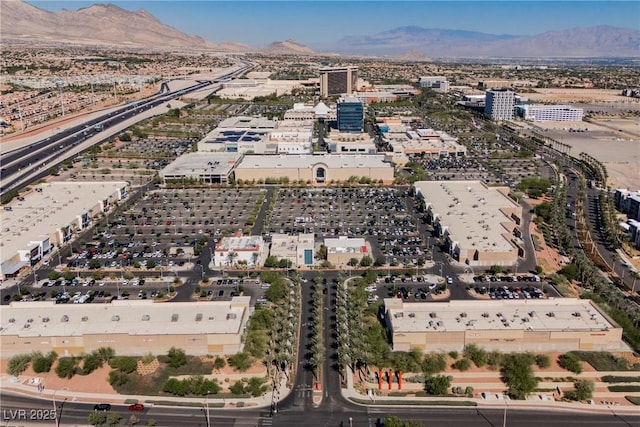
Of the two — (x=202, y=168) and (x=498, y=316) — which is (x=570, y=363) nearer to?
(x=498, y=316)

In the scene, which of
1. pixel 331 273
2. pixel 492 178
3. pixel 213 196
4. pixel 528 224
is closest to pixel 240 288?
pixel 331 273

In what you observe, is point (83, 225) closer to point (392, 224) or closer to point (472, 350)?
point (392, 224)

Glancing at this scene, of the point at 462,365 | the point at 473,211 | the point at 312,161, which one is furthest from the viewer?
the point at 312,161

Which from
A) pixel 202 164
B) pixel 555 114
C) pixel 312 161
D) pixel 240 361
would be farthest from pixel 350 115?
pixel 240 361

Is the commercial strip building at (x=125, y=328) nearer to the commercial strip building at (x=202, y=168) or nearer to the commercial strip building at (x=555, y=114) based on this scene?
the commercial strip building at (x=202, y=168)

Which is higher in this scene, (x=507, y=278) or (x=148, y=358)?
(x=507, y=278)

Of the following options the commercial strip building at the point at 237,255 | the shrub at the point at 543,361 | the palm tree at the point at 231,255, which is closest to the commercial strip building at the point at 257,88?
the commercial strip building at the point at 237,255

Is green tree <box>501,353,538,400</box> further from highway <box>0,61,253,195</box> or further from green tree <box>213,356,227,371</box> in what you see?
highway <box>0,61,253,195</box>
